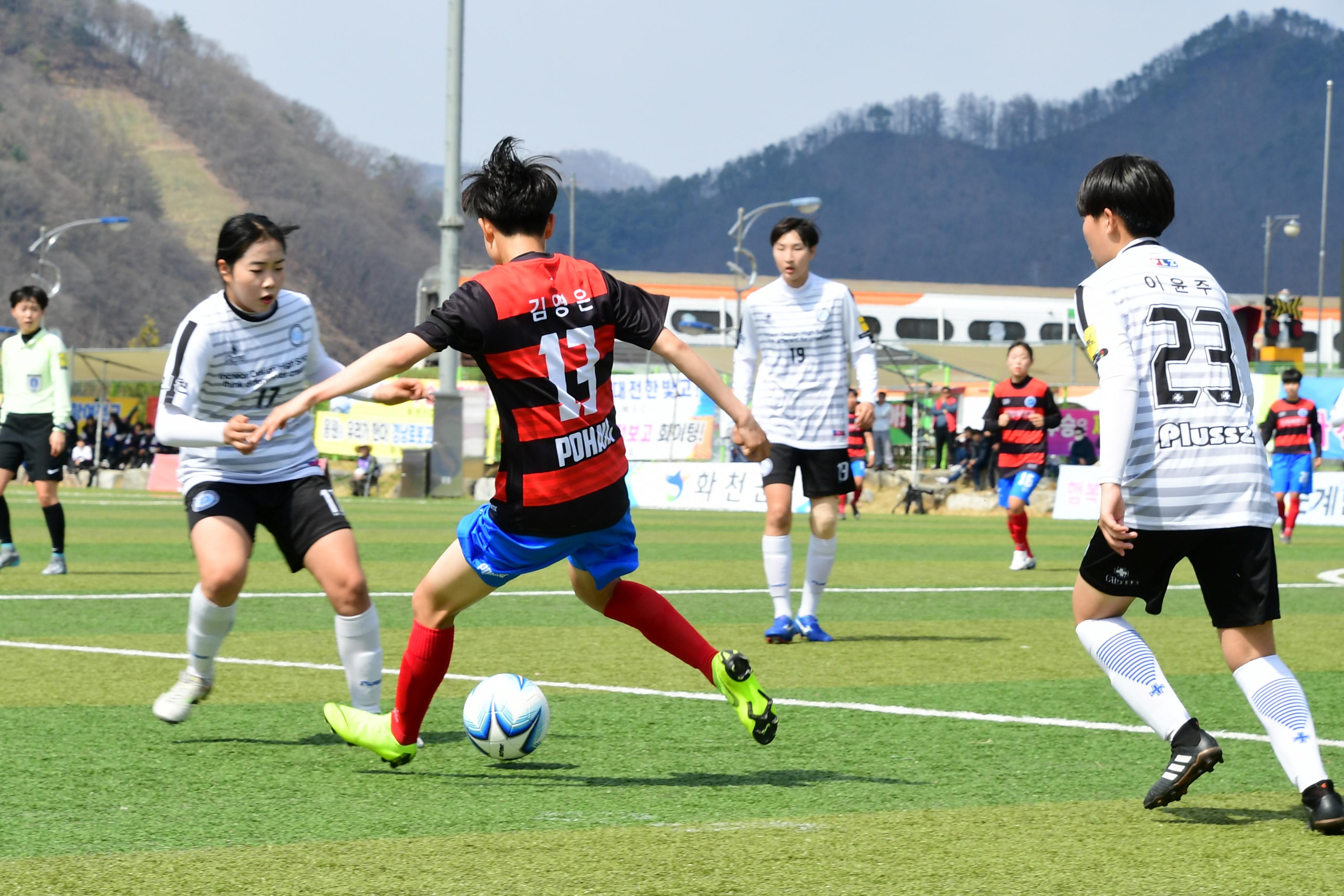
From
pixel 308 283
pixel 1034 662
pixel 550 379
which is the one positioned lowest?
pixel 1034 662

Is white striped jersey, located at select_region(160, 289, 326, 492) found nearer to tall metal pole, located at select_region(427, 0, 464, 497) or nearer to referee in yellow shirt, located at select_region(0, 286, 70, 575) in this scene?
referee in yellow shirt, located at select_region(0, 286, 70, 575)

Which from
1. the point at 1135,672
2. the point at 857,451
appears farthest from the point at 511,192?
the point at 857,451

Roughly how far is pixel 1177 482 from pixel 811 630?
432 centimetres

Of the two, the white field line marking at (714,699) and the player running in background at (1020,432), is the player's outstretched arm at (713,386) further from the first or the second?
Answer: the player running in background at (1020,432)

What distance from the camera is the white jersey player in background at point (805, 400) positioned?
8195 mm

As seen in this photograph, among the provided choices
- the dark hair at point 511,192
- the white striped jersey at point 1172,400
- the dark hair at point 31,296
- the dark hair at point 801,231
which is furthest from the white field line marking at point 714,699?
the dark hair at point 31,296

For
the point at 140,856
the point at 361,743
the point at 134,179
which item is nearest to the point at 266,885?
the point at 140,856

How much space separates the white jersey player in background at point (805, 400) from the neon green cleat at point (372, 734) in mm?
3674

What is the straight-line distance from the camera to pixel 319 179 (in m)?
176

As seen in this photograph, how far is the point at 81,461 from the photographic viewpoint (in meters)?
34.4

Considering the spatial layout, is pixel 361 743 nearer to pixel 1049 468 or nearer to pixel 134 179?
pixel 1049 468

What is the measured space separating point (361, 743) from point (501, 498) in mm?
947

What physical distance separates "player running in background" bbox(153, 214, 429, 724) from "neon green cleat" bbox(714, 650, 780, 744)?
1.26 metres

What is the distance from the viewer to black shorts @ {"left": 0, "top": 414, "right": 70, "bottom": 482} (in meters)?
11.1
